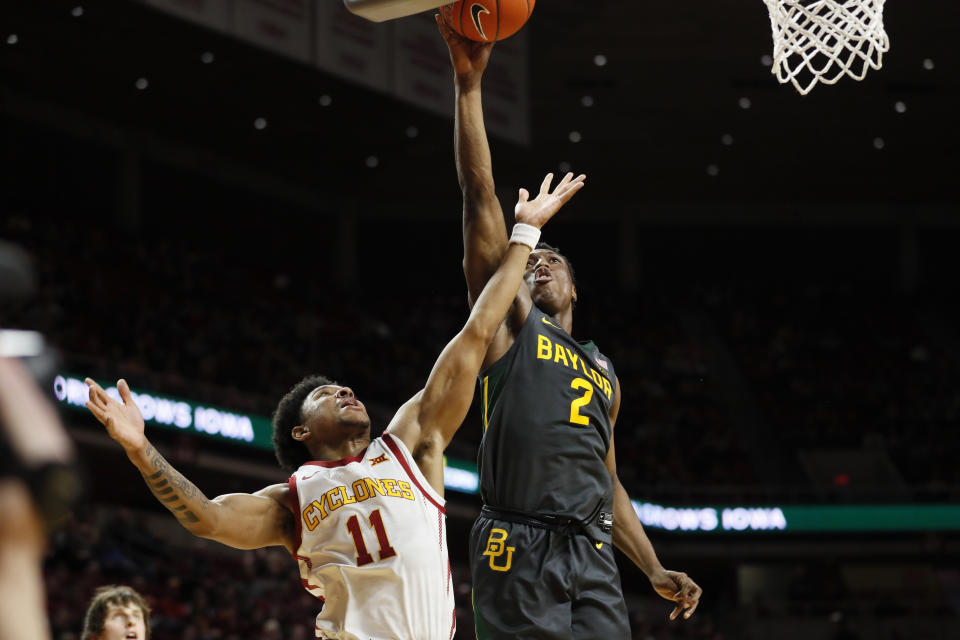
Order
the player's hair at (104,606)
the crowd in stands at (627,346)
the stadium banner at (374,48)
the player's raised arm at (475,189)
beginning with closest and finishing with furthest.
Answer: the player's raised arm at (475,189) < the player's hair at (104,606) < the stadium banner at (374,48) < the crowd in stands at (627,346)

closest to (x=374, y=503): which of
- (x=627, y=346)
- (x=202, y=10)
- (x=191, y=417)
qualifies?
(x=191, y=417)

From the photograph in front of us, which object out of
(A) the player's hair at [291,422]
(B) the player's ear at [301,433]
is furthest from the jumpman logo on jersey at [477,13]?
(B) the player's ear at [301,433]

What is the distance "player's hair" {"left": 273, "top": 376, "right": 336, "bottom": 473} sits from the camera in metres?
4.12

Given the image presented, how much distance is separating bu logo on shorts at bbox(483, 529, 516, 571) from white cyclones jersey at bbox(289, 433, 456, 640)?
0.15m

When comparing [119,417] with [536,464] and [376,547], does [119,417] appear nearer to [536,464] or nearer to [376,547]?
[376,547]

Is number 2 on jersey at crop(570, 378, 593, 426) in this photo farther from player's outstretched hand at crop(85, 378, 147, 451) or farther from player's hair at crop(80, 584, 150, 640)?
player's hair at crop(80, 584, 150, 640)

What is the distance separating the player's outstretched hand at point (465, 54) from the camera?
3.92 metres

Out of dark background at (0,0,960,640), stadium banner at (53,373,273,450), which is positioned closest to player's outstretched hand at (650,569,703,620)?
dark background at (0,0,960,640)

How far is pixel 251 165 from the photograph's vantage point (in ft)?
74.8

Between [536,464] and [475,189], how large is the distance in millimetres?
865

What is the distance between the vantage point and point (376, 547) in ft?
11.9

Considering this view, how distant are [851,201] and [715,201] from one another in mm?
2852

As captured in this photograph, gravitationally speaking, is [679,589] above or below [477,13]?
below

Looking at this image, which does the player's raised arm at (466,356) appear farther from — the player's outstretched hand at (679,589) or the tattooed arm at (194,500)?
the player's outstretched hand at (679,589)
